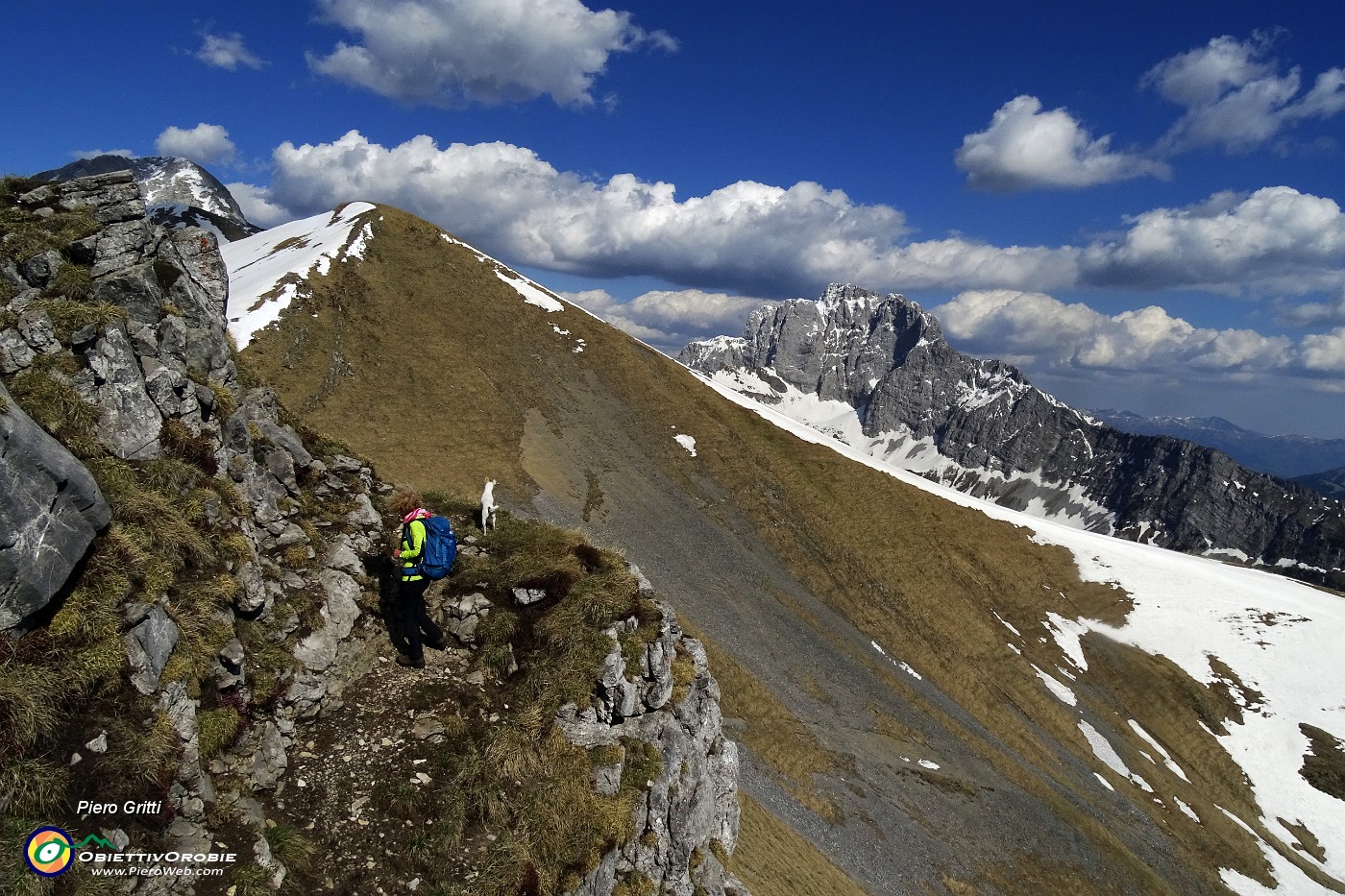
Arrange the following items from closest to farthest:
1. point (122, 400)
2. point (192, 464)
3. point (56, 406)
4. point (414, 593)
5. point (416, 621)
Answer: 1. point (56, 406)
2. point (122, 400)
3. point (192, 464)
4. point (414, 593)
5. point (416, 621)

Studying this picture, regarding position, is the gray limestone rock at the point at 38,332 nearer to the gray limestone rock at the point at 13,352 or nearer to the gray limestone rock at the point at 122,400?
the gray limestone rock at the point at 13,352

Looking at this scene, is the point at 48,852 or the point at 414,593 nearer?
the point at 48,852

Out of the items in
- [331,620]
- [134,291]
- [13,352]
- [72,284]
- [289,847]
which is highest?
[134,291]

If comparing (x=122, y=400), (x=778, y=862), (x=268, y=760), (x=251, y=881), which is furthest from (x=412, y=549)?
(x=778, y=862)

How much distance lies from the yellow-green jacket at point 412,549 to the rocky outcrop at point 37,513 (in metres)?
5.07

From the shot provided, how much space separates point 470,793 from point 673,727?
5.79 meters

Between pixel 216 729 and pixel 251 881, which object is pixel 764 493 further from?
pixel 251 881

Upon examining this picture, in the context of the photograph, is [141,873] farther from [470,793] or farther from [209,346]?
[209,346]

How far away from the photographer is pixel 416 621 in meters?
14.1

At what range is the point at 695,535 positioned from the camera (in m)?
55.0

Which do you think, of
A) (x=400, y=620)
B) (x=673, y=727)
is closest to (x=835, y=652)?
(x=673, y=727)

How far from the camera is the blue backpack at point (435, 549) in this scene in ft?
46.0

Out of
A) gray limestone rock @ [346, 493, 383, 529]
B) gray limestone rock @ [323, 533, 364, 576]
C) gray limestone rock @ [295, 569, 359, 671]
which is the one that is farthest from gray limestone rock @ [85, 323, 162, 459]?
gray limestone rock @ [346, 493, 383, 529]

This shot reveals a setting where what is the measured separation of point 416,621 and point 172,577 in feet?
15.6
